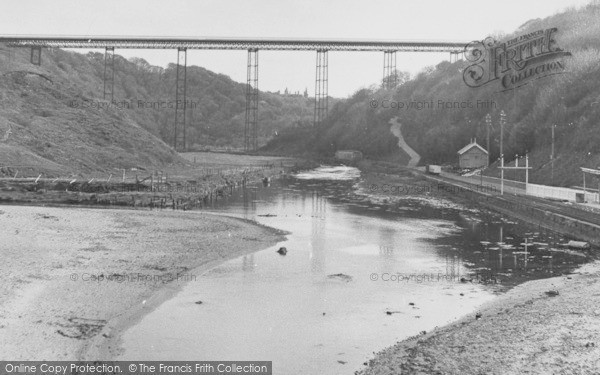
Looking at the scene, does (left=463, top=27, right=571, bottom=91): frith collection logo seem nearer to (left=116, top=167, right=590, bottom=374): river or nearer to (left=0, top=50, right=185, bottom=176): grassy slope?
(left=0, top=50, right=185, bottom=176): grassy slope

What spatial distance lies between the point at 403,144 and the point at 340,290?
87.2 meters

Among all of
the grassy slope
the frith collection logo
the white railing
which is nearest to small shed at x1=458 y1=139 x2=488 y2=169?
the frith collection logo

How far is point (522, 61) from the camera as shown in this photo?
299 feet

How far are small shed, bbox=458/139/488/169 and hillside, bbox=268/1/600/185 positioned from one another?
252 centimetres

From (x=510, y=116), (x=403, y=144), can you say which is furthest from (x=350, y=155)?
(x=510, y=116)

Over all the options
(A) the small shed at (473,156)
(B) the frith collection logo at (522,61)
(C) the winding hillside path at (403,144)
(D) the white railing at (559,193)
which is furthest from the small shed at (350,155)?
(D) the white railing at (559,193)

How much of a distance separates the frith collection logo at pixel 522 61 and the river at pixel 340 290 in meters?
52.7

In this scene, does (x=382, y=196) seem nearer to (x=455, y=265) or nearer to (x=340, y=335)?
(x=455, y=265)

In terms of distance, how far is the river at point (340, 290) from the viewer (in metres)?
15.6

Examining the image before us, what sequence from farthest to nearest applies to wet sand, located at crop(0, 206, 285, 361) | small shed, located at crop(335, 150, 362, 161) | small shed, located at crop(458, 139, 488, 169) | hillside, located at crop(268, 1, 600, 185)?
small shed, located at crop(335, 150, 362, 161) < small shed, located at crop(458, 139, 488, 169) < hillside, located at crop(268, 1, 600, 185) < wet sand, located at crop(0, 206, 285, 361)

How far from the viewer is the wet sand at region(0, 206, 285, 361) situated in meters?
15.6

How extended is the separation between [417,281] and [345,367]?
9077 mm

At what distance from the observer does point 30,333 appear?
1534cm

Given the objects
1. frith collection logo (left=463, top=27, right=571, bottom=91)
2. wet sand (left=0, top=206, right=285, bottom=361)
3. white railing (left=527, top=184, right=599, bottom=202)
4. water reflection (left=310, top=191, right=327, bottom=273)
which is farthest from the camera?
frith collection logo (left=463, top=27, right=571, bottom=91)
